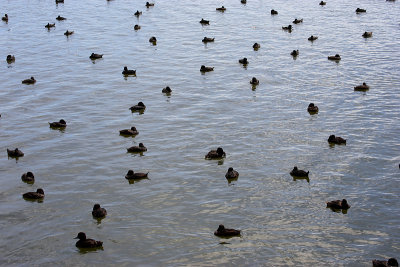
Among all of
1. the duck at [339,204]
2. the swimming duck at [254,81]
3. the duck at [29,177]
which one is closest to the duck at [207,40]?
the swimming duck at [254,81]

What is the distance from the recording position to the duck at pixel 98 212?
24.9 m

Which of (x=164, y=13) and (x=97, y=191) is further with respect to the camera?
(x=164, y=13)

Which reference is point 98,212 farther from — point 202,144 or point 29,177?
point 202,144

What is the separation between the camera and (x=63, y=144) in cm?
3259

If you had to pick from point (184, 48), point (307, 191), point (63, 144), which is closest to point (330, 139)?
point (307, 191)

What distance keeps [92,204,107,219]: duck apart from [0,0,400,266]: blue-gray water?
0.41 metres

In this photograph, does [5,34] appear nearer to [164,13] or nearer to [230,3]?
[164,13]

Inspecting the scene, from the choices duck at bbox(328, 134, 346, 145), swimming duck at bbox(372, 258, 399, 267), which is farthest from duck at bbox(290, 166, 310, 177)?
swimming duck at bbox(372, 258, 399, 267)

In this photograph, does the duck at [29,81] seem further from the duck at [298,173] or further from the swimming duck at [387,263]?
the swimming duck at [387,263]

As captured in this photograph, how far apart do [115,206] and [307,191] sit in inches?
336

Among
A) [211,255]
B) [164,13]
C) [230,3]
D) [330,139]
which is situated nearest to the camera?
[211,255]

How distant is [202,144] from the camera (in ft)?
106

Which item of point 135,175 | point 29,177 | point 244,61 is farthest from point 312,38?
point 29,177

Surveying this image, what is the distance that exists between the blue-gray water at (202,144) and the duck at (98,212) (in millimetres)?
409
